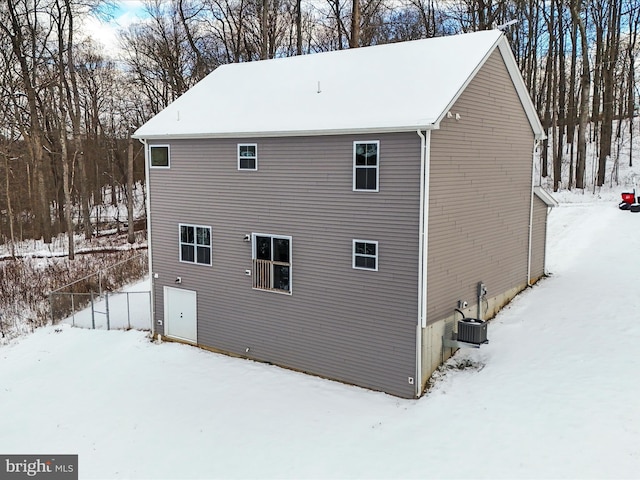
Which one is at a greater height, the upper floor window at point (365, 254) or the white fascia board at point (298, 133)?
the white fascia board at point (298, 133)

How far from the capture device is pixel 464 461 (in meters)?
9.40

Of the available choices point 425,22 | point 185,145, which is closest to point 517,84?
point 185,145

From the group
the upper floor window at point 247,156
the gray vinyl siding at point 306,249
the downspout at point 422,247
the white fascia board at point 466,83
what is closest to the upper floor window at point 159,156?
the gray vinyl siding at point 306,249

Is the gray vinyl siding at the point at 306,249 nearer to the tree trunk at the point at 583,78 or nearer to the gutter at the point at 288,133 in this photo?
the gutter at the point at 288,133

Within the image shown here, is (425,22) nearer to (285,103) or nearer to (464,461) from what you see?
(285,103)

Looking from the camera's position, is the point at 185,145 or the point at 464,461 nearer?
the point at 464,461

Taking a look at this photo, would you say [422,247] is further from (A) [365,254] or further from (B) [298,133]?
(B) [298,133]

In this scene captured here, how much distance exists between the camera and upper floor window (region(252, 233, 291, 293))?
1354 centimetres

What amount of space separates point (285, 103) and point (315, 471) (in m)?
8.78

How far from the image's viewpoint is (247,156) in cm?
1391

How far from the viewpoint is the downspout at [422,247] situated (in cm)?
1112

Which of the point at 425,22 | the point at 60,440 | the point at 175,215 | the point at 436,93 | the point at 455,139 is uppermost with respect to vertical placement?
the point at 425,22

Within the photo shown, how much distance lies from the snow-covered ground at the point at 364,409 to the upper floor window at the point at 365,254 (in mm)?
2799

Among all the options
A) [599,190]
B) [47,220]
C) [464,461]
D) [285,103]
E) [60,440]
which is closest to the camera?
[464,461]
